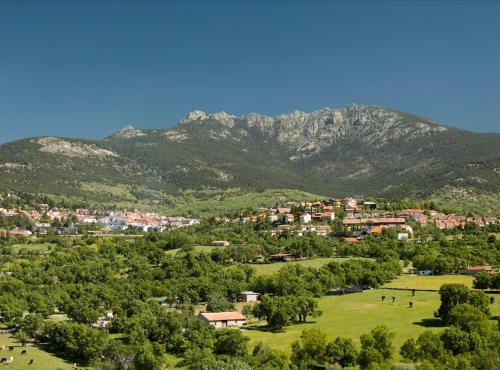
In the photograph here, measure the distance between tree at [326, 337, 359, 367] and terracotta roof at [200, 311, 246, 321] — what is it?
15.8 meters

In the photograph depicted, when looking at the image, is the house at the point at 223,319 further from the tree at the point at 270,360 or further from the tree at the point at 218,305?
the tree at the point at 270,360

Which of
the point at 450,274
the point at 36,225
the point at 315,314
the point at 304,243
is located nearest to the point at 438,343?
the point at 315,314

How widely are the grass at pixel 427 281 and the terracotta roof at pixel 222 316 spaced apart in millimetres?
20054

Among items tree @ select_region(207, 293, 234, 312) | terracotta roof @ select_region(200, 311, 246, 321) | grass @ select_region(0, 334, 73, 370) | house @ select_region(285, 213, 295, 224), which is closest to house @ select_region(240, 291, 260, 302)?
tree @ select_region(207, 293, 234, 312)

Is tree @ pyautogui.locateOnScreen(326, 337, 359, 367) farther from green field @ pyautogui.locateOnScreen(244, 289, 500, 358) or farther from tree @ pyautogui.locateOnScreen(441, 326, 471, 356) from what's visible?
tree @ pyautogui.locateOnScreen(441, 326, 471, 356)

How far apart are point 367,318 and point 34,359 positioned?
26.7 meters

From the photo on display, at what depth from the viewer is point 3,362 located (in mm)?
42688

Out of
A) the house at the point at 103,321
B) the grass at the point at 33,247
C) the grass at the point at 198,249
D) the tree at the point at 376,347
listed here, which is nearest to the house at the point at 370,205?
the grass at the point at 198,249

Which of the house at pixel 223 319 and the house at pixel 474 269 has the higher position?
the house at pixel 474 269

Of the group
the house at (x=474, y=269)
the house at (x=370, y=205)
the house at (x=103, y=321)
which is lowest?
the house at (x=103, y=321)

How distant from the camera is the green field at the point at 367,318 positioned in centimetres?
4597

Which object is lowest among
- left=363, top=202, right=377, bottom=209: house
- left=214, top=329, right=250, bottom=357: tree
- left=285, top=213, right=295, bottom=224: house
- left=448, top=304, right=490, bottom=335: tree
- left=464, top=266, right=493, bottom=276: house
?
left=214, top=329, right=250, bottom=357: tree

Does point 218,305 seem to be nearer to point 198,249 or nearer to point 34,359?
point 34,359

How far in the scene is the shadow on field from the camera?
46.5 m
